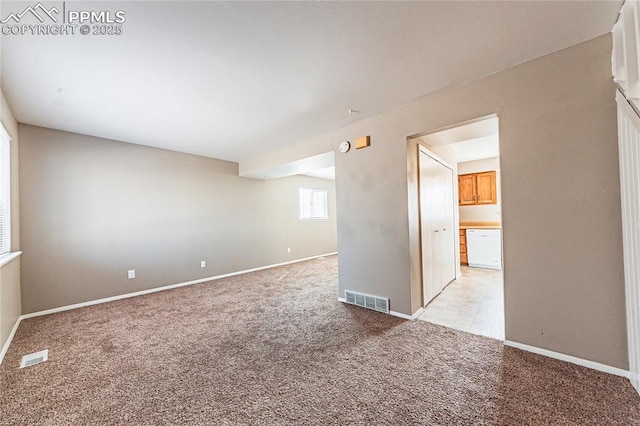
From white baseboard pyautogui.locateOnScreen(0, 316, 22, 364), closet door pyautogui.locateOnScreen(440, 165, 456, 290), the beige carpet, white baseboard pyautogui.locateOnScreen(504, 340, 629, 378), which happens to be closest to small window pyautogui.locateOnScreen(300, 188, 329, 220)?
closet door pyautogui.locateOnScreen(440, 165, 456, 290)

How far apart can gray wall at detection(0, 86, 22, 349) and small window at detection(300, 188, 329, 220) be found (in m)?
4.94

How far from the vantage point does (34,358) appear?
82.2 inches

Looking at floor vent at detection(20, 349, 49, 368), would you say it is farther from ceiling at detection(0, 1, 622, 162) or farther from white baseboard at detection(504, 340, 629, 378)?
white baseboard at detection(504, 340, 629, 378)

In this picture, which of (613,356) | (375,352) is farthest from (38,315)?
(613,356)

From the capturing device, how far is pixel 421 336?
7.61ft

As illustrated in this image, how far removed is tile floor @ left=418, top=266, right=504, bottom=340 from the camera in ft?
8.19

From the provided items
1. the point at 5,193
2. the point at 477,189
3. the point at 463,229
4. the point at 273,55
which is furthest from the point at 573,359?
the point at 5,193

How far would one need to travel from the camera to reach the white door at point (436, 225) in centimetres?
304

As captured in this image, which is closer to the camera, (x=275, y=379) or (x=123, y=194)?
(x=275, y=379)

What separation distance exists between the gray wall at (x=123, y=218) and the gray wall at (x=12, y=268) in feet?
0.48

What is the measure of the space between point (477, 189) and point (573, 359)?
4.45 m

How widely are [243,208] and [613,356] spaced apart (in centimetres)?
535

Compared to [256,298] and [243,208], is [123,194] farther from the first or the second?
[256,298]

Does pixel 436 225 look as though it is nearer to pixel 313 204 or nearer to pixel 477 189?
A: pixel 477 189
